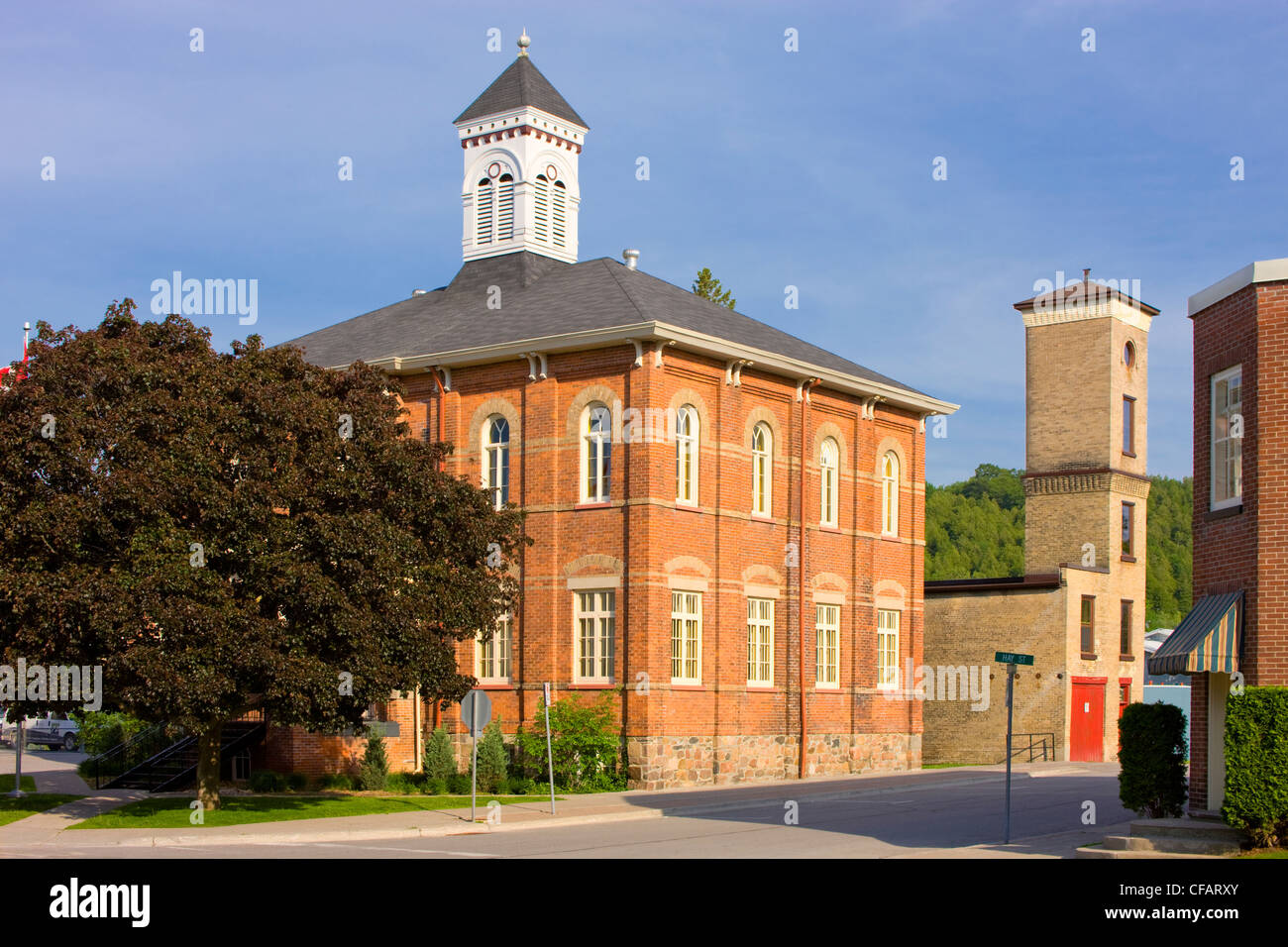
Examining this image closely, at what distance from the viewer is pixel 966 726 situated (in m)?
46.9

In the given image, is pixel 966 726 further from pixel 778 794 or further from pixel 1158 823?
pixel 1158 823

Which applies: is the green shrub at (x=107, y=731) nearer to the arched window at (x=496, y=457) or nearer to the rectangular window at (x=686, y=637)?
the arched window at (x=496, y=457)

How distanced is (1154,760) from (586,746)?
1397cm

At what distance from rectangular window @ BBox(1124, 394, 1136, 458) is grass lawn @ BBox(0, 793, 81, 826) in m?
35.8

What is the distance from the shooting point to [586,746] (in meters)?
30.8

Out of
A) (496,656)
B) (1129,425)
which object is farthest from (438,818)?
(1129,425)

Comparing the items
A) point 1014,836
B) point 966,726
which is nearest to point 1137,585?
point 966,726

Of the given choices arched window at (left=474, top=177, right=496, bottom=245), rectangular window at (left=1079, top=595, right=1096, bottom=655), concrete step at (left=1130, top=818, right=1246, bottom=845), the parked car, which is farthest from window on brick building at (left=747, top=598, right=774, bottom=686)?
the parked car

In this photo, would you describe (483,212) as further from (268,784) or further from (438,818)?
(438,818)

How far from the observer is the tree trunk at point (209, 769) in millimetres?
26344

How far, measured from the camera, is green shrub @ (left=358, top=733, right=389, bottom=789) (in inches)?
1246

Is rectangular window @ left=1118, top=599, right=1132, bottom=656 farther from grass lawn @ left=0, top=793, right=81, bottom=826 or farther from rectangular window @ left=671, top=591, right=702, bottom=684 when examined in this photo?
grass lawn @ left=0, top=793, right=81, bottom=826

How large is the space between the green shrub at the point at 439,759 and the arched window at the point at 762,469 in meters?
8.97

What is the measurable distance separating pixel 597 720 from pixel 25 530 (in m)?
12.6
